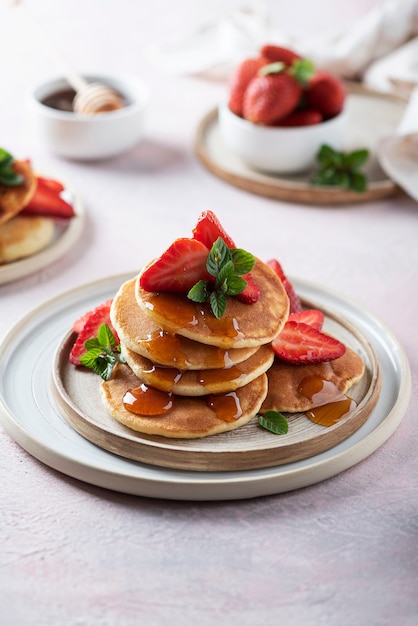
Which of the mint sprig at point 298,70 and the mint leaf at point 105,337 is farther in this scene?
the mint sprig at point 298,70

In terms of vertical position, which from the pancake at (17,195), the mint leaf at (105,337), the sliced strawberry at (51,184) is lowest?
the sliced strawberry at (51,184)

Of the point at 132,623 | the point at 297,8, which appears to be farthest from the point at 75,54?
the point at 132,623

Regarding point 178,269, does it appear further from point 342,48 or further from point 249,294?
point 342,48

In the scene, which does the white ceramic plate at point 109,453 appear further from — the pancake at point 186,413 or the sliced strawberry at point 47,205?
the sliced strawberry at point 47,205

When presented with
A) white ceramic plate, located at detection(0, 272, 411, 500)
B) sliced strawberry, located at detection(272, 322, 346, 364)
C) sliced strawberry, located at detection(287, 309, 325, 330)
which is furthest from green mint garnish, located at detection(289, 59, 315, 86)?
sliced strawberry, located at detection(272, 322, 346, 364)

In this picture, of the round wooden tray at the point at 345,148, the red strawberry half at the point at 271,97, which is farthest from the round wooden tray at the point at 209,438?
the red strawberry half at the point at 271,97

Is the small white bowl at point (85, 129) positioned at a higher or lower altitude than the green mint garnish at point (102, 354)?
lower
